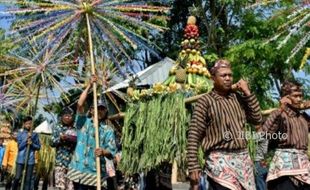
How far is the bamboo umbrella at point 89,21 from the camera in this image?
710 centimetres

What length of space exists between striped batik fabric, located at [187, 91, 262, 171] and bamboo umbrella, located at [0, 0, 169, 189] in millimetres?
1873

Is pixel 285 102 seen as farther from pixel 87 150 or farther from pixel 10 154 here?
pixel 10 154

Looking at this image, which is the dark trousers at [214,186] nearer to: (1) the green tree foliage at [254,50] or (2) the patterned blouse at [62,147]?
(2) the patterned blouse at [62,147]

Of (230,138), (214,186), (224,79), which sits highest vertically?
(224,79)

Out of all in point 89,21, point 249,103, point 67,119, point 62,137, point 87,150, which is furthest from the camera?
point 67,119

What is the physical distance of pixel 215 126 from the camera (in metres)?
5.41

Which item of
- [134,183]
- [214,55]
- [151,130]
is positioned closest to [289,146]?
[151,130]

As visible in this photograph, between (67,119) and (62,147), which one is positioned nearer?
(62,147)

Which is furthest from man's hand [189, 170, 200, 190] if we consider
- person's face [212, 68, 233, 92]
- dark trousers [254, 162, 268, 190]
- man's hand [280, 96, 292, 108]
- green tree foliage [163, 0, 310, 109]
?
green tree foliage [163, 0, 310, 109]

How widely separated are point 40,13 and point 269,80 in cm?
1174

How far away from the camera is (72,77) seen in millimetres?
9219

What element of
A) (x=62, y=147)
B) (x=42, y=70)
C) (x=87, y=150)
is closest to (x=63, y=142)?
(x=62, y=147)

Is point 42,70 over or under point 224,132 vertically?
over

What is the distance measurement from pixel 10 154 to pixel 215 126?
1012cm
